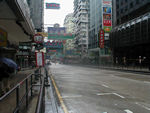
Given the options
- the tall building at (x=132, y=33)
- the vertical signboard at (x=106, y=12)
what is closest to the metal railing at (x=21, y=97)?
the tall building at (x=132, y=33)

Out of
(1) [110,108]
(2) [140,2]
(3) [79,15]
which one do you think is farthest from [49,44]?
(3) [79,15]

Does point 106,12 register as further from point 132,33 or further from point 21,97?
point 21,97

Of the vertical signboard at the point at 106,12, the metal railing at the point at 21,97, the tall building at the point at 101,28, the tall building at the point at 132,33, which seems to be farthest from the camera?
the tall building at the point at 101,28

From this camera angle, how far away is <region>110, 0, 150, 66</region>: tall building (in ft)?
99.1

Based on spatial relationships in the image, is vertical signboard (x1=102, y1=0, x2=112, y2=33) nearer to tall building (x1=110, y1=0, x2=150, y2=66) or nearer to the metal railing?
tall building (x1=110, y1=0, x2=150, y2=66)

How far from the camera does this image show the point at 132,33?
111 ft

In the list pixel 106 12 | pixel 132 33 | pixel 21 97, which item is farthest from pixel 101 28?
pixel 21 97

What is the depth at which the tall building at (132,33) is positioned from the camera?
30.2 m

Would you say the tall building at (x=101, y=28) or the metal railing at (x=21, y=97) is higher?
the tall building at (x=101, y=28)

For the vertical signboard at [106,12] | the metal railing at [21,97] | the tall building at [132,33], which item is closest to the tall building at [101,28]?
the vertical signboard at [106,12]

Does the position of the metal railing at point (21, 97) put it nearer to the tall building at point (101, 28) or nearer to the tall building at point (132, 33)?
the tall building at point (132, 33)

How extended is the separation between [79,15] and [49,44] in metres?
60.8

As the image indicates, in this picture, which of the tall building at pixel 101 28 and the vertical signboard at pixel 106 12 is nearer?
the vertical signboard at pixel 106 12

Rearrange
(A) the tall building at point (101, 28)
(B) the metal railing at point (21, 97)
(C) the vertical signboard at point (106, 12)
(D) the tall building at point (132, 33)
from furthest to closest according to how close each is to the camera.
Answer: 1. (A) the tall building at point (101, 28)
2. (C) the vertical signboard at point (106, 12)
3. (D) the tall building at point (132, 33)
4. (B) the metal railing at point (21, 97)
